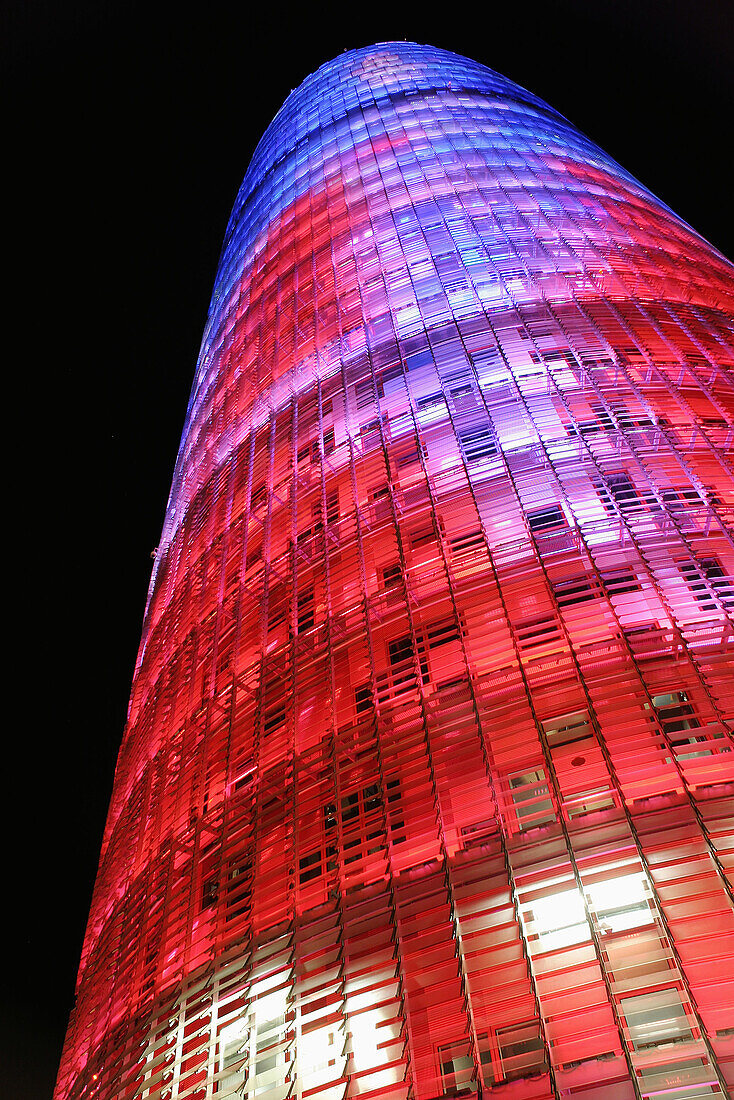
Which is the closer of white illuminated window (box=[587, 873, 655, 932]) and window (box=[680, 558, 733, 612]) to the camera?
white illuminated window (box=[587, 873, 655, 932])

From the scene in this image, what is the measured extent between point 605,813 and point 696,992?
0.94m

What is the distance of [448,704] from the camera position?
5520 millimetres

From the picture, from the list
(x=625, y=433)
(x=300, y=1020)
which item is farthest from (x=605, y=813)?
(x=625, y=433)

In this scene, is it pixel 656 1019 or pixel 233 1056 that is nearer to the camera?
A: pixel 656 1019

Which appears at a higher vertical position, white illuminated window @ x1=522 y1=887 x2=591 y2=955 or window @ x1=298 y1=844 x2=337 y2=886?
window @ x1=298 y1=844 x2=337 y2=886

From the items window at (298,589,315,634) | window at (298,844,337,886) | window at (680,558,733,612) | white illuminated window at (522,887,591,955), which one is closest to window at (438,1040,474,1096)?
white illuminated window at (522,887,591,955)

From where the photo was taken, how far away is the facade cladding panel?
410 centimetres

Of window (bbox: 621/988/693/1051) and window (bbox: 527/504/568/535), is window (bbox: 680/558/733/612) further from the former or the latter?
window (bbox: 621/988/693/1051)

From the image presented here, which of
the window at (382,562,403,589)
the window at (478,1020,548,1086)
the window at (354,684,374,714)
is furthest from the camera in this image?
the window at (382,562,403,589)

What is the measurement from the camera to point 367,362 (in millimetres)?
9102

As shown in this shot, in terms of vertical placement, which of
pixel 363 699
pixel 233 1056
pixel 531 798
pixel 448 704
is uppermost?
pixel 363 699

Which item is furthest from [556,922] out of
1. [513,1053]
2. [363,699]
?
[363,699]

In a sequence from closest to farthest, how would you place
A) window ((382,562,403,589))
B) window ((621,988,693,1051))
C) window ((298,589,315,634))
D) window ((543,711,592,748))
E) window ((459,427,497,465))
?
window ((621,988,693,1051)) → window ((543,711,592,748)) → window ((382,562,403,589)) → window ((298,589,315,634)) → window ((459,427,497,465))

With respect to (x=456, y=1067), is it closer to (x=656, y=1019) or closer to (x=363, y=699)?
(x=656, y=1019)
